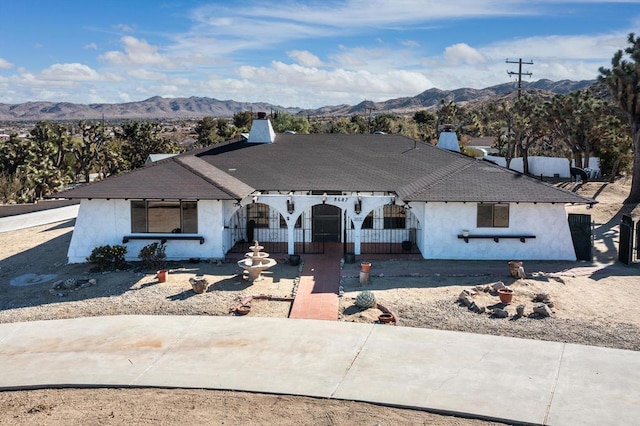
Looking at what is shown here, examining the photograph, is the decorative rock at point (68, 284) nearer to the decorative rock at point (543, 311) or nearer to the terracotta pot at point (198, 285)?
the terracotta pot at point (198, 285)

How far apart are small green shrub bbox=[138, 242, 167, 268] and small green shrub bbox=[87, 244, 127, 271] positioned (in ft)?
2.18

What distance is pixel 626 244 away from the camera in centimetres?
2092

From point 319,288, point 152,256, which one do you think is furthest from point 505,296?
point 152,256

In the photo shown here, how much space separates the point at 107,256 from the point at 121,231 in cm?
139

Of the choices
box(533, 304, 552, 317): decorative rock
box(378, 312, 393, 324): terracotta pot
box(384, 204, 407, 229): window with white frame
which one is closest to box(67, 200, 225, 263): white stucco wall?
box(384, 204, 407, 229): window with white frame

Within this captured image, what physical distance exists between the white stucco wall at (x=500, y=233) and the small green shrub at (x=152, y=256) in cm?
932

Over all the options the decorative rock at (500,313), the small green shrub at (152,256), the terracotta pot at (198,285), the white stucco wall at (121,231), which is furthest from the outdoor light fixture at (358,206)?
the decorative rock at (500,313)

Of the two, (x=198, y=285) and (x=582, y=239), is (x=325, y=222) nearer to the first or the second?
(x=198, y=285)

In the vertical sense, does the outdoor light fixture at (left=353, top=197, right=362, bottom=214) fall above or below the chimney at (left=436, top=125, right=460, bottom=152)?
below

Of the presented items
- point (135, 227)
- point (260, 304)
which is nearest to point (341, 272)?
point (260, 304)

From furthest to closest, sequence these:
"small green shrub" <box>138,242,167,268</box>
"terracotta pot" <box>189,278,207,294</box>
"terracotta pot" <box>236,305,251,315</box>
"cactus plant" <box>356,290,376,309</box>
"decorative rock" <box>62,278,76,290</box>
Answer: "small green shrub" <box>138,242,167,268</box> → "decorative rock" <box>62,278,76,290</box> → "terracotta pot" <box>189,278,207,294</box> → "cactus plant" <box>356,290,376,309</box> → "terracotta pot" <box>236,305,251,315</box>

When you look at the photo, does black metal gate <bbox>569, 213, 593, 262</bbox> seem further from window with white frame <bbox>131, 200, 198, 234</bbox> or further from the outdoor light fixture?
window with white frame <bbox>131, 200, 198, 234</bbox>

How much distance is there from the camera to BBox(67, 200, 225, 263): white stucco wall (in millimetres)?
20922

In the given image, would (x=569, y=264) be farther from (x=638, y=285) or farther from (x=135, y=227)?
(x=135, y=227)
